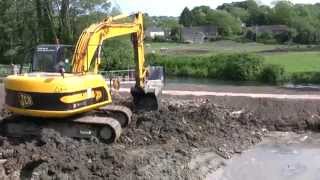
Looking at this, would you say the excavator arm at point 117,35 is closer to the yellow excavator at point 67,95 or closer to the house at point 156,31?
the yellow excavator at point 67,95

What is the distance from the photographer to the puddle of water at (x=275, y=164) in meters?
14.0

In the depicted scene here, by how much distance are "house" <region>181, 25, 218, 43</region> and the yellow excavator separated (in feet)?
379

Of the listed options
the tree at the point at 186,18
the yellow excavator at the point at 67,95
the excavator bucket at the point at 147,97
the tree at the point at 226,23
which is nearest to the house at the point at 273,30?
the tree at the point at 226,23

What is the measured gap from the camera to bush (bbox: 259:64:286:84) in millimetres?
46250

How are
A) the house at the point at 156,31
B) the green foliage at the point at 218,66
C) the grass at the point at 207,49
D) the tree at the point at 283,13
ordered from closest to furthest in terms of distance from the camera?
the green foliage at the point at 218,66, the grass at the point at 207,49, the house at the point at 156,31, the tree at the point at 283,13

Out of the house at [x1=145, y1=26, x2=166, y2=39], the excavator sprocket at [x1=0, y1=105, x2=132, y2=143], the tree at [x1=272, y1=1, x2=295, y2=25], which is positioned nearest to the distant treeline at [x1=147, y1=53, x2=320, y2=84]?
the excavator sprocket at [x1=0, y1=105, x2=132, y2=143]

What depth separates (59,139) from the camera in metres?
14.3

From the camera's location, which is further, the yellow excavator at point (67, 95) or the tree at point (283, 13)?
the tree at point (283, 13)

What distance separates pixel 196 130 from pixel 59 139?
4370 mm

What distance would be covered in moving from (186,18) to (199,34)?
3247 centimetres

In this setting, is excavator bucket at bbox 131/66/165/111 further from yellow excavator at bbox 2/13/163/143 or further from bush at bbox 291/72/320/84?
bush at bbox 291/72/320/84

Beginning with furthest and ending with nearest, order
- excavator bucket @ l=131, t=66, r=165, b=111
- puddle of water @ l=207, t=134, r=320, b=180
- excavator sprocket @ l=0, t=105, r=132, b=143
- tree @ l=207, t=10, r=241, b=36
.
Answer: tree @ l=207, t=10, r=241, b=36, excavator bucket @ l=131, t=66, r=165, b=111, excavator sprocket @ l=0, t=105, r=132, b=143, puddle of water @ l=207, t=134, r=320, b=180

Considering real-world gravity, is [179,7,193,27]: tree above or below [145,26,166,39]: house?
above

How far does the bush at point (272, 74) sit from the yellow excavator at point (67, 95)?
31.0 m
